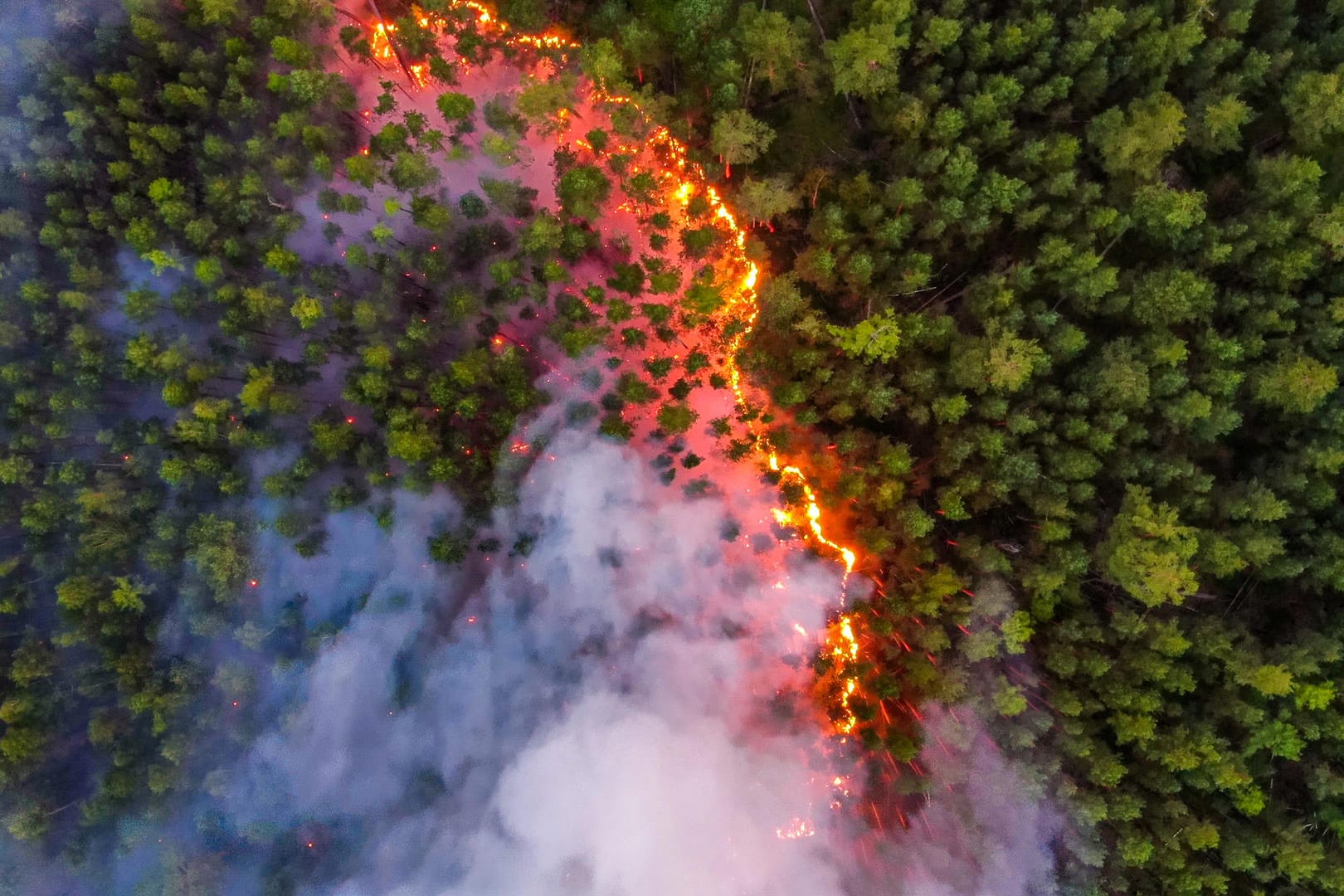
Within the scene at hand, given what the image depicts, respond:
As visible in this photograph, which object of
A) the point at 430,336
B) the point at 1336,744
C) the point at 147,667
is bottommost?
the point at 1336,744

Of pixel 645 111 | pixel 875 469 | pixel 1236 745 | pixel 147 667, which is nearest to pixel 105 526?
pixel 147 667

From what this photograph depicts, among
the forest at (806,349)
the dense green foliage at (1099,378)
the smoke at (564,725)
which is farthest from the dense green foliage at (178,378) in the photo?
the dense green foliage at (1099,378)

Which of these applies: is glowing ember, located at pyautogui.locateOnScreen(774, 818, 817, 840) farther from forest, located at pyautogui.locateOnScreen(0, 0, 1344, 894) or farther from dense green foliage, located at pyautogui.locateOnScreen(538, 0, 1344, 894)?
dense green foliage, located at pyautogui.locateOnScreen(538, 0, 1344, 894)

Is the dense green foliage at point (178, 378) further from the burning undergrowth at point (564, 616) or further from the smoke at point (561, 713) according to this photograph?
the smoke at point (561, 713)

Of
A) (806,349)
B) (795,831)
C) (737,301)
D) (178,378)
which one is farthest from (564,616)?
(178,378)

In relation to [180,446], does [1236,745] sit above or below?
below

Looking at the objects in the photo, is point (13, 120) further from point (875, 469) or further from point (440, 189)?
point (875, 469)
